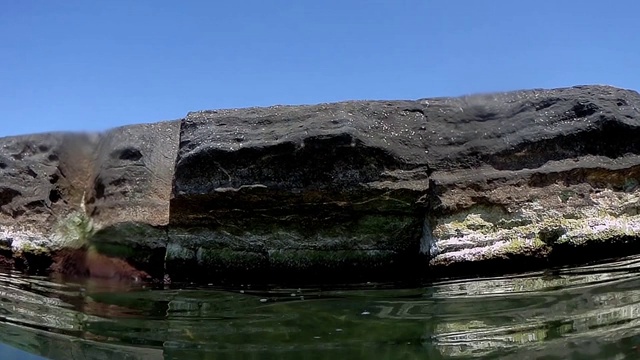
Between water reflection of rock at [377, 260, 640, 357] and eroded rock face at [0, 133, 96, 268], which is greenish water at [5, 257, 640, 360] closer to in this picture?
water reflection of rock at [377, 260, 640, 357]

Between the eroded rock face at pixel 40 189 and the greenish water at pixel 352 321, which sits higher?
the eroded rock face at pixel 40 189

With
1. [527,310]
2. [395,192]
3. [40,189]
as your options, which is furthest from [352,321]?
[40,189]

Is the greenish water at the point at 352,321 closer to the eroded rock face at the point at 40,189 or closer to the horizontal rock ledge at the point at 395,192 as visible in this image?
the horizontal rock ledge at the point at 395,192

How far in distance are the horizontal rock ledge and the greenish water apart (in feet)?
1.09

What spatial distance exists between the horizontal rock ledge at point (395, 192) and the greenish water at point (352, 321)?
0.33m

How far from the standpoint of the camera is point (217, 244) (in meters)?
4.41

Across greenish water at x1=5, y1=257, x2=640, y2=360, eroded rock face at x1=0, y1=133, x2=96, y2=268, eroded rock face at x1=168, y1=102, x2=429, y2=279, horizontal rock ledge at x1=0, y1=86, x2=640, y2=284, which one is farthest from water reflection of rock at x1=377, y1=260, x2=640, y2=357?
eroded rock face at x1=0, y1=133, x2=96, y2=268

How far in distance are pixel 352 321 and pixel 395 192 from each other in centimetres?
154

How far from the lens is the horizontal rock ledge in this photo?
393 centimetres

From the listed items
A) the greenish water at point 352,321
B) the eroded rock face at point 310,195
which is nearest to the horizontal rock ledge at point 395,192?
the eroded rock face at point 310,195

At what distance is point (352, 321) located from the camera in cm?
276

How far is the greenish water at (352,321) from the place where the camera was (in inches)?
87.4

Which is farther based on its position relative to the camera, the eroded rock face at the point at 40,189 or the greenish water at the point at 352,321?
the eroded rock face at the point at 40,189

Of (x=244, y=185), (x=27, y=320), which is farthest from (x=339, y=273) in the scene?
(x=27, y=320)
